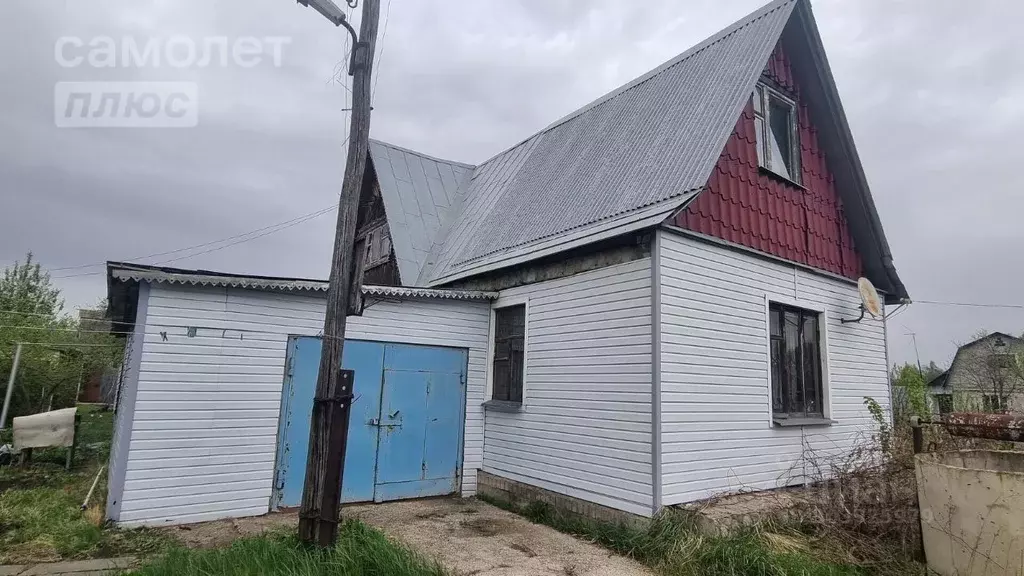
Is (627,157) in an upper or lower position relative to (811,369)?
upper

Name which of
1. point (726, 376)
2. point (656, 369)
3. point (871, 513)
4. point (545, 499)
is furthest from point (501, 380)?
point (871, 513)

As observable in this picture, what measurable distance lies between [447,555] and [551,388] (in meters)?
2.71

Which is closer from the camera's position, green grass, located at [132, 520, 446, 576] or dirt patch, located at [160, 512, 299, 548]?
green grass, located at [132, 520, 446, 576]

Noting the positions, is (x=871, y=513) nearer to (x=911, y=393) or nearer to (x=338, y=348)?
(x=338, y=348)

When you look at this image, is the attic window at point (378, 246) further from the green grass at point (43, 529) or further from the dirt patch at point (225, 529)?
the green grass at point (43, 529)

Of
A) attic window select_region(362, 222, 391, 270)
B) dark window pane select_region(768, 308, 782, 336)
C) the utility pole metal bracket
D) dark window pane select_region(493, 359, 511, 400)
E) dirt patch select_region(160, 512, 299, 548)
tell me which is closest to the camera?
the utility pole metal bracket

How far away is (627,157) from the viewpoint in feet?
26.4

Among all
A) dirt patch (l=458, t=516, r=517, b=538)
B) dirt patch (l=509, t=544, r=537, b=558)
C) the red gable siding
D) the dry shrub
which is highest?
the red gable siding

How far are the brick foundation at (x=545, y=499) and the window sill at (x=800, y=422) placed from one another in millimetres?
A: 2577

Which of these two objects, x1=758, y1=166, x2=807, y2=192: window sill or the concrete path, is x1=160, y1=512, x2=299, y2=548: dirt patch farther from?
x1=758, y1=166, x2=807, y2=192: window sill

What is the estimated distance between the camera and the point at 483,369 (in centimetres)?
880

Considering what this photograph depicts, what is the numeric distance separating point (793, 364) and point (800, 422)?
0.83 meters

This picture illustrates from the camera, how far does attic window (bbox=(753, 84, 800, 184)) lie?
779cm

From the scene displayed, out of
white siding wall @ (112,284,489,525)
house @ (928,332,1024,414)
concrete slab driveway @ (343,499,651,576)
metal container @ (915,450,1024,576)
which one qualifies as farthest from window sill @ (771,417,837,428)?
white siding wall @ (112,284,489,525)
